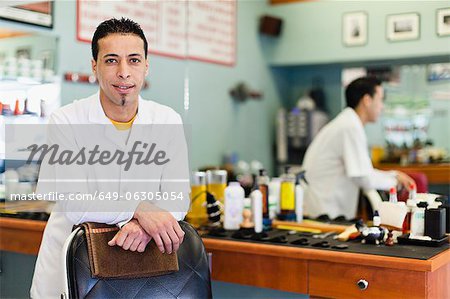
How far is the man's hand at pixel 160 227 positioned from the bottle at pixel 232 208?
0.89 metres

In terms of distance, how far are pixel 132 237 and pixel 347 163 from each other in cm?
183

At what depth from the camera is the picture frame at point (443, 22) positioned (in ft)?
9.71

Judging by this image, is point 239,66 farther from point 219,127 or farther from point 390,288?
point 390,288

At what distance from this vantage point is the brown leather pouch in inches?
74.2

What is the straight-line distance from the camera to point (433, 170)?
201 inches

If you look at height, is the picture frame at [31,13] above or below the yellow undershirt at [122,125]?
above

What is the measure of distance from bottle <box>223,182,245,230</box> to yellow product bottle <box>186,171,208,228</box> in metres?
0.20

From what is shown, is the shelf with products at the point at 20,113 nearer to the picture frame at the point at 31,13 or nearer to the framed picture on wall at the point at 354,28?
the picture frame at the point at 31,13

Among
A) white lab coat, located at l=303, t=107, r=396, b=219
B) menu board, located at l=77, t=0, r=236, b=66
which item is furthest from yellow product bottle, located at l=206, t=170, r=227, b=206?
menu board, located at l=77, t=0, r=236, b=66

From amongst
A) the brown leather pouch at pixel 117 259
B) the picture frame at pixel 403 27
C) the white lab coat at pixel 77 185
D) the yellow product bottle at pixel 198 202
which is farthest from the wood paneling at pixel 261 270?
the picture frame at pixel 403 27

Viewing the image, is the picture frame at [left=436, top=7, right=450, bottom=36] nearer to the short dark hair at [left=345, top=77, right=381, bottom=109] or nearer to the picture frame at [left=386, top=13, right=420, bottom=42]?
the picture frame at [left=386, top=13, right=420, bottom=42]

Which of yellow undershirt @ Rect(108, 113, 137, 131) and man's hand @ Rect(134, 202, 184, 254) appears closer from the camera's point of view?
man's hand @ Rect(134, 202, 184, 254)

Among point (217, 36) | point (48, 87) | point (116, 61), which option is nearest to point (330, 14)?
point (217, 36)

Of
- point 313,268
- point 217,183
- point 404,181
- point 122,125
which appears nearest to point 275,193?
point 217,183
